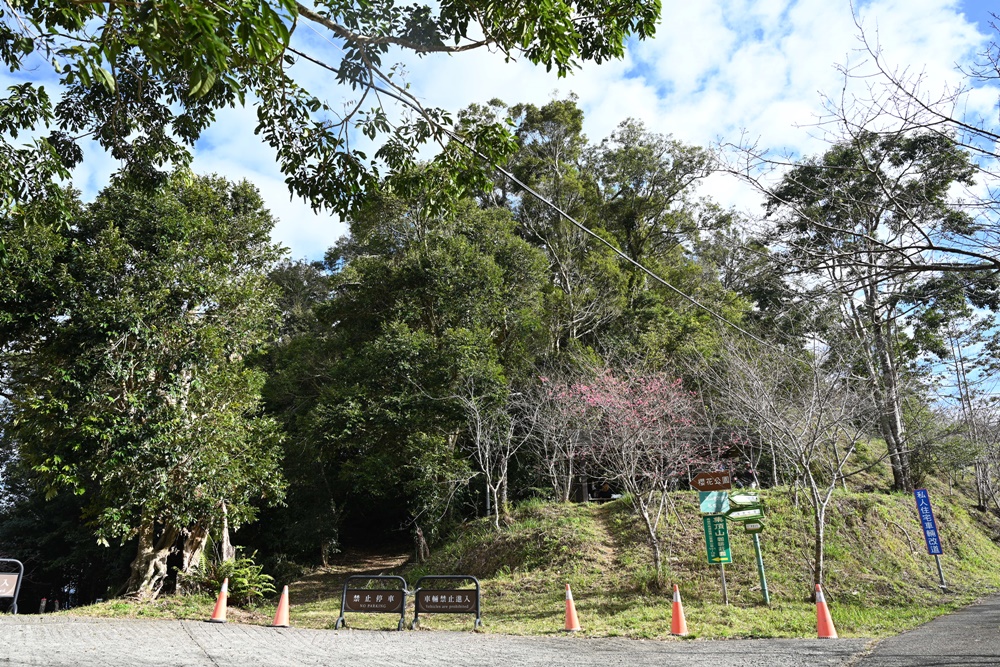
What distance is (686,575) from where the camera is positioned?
12.2 metres

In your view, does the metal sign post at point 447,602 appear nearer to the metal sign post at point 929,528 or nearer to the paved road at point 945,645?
the paved road at point 945,645

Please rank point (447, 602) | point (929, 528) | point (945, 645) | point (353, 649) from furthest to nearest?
point (929, 528), point (447, 602), point (353, 649), point (945, 645)

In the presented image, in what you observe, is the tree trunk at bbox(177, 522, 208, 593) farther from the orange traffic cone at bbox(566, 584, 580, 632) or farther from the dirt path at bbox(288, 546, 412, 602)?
the orange traffic cone at bbox(566, 584, 580, 632)

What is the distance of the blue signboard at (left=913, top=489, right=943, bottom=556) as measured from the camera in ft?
42.8

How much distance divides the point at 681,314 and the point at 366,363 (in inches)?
413

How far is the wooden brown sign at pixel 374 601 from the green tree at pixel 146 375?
3.52 m

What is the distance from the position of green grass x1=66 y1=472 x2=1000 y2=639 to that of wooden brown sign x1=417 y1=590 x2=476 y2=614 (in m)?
0.44

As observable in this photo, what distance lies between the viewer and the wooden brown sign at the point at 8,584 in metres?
9.91

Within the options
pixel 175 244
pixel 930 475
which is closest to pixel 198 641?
pixel 175 244

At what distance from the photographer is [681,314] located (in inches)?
824

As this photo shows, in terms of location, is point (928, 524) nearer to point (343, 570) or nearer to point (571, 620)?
point (571, 620)

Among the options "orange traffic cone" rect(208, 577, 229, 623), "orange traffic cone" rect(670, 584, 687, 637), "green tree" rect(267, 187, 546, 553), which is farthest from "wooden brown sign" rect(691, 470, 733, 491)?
"orange traffic cone" rect(208, 577, 229, 623)

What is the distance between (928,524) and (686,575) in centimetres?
564

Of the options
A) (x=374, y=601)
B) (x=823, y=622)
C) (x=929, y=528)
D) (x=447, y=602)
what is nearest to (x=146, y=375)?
(x=374, y=601)
